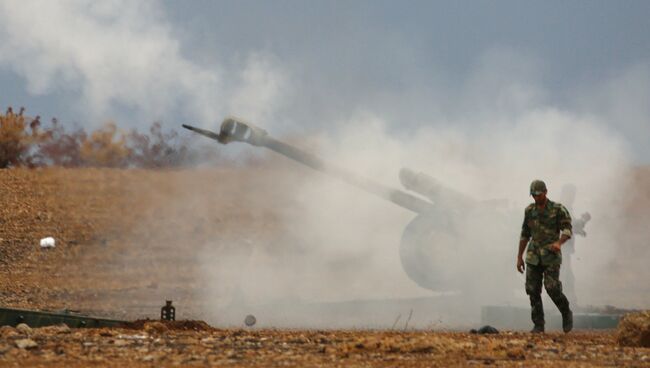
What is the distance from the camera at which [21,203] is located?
36812 mm

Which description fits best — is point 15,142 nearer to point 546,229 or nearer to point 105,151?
point 105,151

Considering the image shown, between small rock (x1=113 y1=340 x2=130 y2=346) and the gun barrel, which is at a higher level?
the gun barrel

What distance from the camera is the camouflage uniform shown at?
1280 cm

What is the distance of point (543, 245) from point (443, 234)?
294 inches

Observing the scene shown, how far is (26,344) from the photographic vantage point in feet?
32.1

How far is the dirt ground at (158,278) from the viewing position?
9.56 metres

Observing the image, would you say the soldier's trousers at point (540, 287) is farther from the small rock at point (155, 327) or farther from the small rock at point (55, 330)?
the small rock at point (55, 330)

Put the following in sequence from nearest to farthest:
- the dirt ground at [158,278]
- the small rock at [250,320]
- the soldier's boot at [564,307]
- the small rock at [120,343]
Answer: the dirt ground at [158,278] < the small rock at [120,343] < the soldier's boot at [564,307] < the small rock at [250,320]

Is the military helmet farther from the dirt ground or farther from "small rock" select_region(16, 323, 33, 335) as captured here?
"small rock" select_region(16, 323, 33, 335)

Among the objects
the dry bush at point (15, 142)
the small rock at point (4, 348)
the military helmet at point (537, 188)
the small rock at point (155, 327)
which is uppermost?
the dry bush at point (15, 142)

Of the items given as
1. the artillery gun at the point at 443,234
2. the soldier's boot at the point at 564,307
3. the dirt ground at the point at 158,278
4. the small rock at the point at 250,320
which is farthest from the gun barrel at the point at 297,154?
the soldier's boot at the point at 564,307

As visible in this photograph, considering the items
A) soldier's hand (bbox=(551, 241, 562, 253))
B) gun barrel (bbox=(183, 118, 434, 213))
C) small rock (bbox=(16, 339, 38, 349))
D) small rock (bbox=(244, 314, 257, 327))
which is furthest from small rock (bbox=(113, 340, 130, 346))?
gun barrel (bbox=(183, 118, 434, 213))

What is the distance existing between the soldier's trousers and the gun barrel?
7.56 metres

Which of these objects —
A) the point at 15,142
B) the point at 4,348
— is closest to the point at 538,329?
the point at 4,348
